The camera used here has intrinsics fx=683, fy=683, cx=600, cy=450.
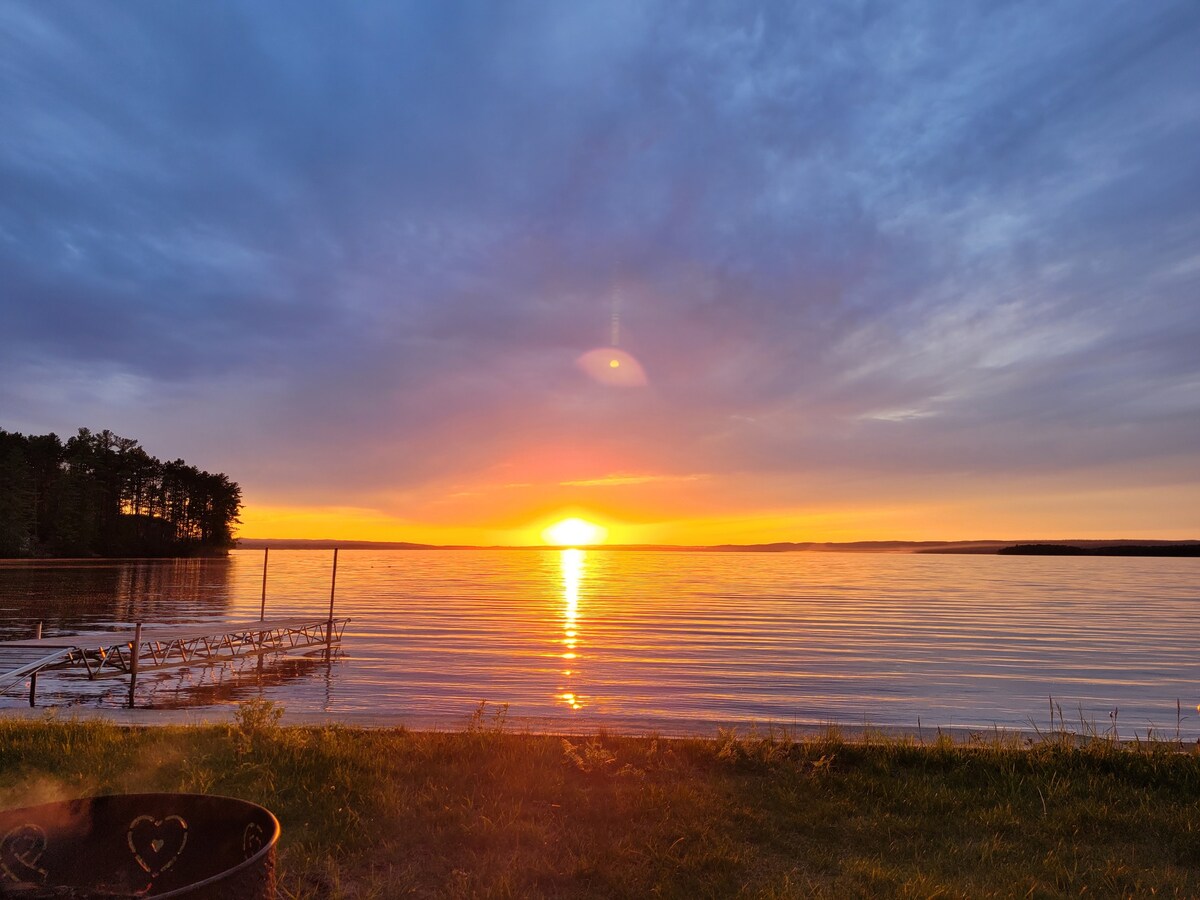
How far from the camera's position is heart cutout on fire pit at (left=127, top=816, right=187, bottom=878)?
10.8 ft

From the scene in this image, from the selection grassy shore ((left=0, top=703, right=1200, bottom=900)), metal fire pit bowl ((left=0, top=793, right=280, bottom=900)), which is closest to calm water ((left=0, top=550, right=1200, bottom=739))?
grassy shore ((left=0, top=703, right=1200, bottom=900))

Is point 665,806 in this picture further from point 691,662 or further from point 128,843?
point 691,662

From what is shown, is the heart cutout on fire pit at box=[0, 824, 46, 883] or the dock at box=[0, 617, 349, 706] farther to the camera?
the dock at box=[0, 617, 349, 706]

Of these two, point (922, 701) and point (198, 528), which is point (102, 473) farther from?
point (922, 701)

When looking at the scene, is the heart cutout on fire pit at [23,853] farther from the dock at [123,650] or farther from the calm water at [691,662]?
the dock at [123,650]

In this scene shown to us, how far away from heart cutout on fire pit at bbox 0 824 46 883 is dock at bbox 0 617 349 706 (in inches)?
556

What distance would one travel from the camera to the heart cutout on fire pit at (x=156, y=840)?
3287 millimetres

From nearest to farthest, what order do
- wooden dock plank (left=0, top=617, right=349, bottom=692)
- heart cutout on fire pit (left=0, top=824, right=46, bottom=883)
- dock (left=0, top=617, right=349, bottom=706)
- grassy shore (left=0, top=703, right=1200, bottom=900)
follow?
heart cutout on fire pit (left=0, top=824, right=46, bottom=883) → grassy shore (left=0, top=703, right=1200, bottom=900) → dock (left=0, top=617, right=349, bottom=706) → wooden dock plank (left=0, top=617, right=349, bottom=692)

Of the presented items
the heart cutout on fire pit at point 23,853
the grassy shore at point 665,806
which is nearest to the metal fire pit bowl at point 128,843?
the heart cutout on fire pit at point 23,853

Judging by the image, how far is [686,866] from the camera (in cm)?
513

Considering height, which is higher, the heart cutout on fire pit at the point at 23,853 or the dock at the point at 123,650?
the heart cutout on fire pit at the point at 23,853

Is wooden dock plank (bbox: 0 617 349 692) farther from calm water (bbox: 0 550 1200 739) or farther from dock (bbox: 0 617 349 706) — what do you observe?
calm water (bbox: 0 550 1200 739)

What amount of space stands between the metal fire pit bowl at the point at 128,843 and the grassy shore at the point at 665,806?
5.20ft

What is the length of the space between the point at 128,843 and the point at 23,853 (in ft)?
1.34
